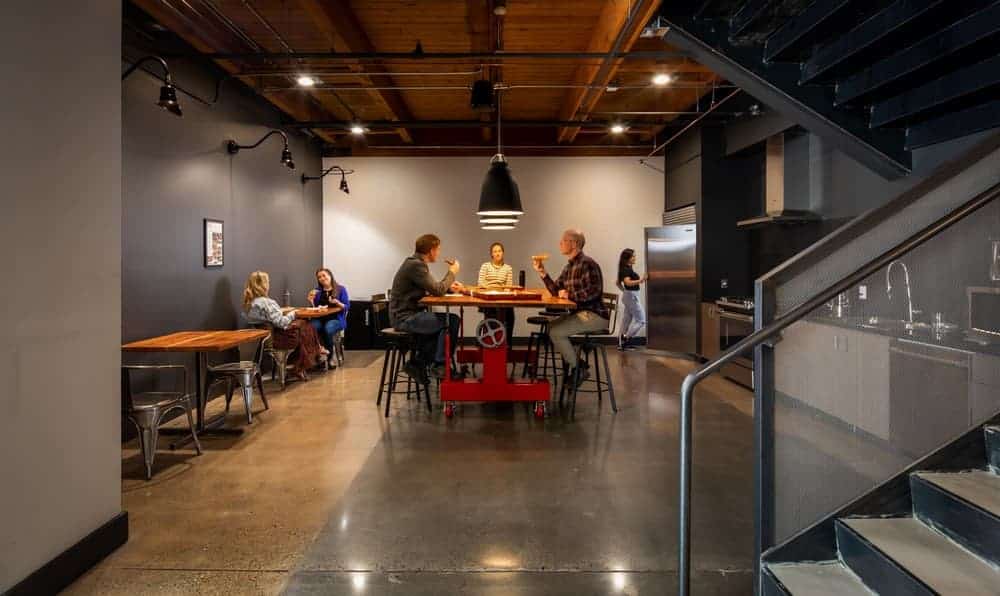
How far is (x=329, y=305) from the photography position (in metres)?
8.36

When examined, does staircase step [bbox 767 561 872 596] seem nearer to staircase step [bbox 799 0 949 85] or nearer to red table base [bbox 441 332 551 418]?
staircase step [bbox 799 0 949 85]

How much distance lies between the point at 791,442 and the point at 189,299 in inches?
227

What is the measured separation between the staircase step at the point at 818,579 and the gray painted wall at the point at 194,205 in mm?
5106

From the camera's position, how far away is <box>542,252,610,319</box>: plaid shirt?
5809 mm

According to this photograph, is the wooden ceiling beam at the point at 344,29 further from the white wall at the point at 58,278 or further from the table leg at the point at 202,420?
the table leg at the point at 202,420

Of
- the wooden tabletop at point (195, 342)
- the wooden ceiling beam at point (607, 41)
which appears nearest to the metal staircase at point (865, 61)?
the wooden ceiling beam at point (607, 41)

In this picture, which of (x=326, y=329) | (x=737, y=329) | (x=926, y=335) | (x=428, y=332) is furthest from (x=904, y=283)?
(x=326, y=329)

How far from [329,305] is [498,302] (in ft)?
12.0

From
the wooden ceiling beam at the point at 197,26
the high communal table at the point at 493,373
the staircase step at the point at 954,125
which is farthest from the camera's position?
the high communal table at the point at 493,373

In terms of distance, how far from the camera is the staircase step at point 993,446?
246cm

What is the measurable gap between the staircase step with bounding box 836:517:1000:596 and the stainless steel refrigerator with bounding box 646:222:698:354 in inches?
279

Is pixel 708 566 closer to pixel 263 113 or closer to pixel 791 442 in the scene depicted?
pixel 791 442

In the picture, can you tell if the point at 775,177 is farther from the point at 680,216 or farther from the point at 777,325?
the point at 777,325

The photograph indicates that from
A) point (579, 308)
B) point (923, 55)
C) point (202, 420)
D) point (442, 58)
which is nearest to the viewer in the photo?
point (923, 55)
